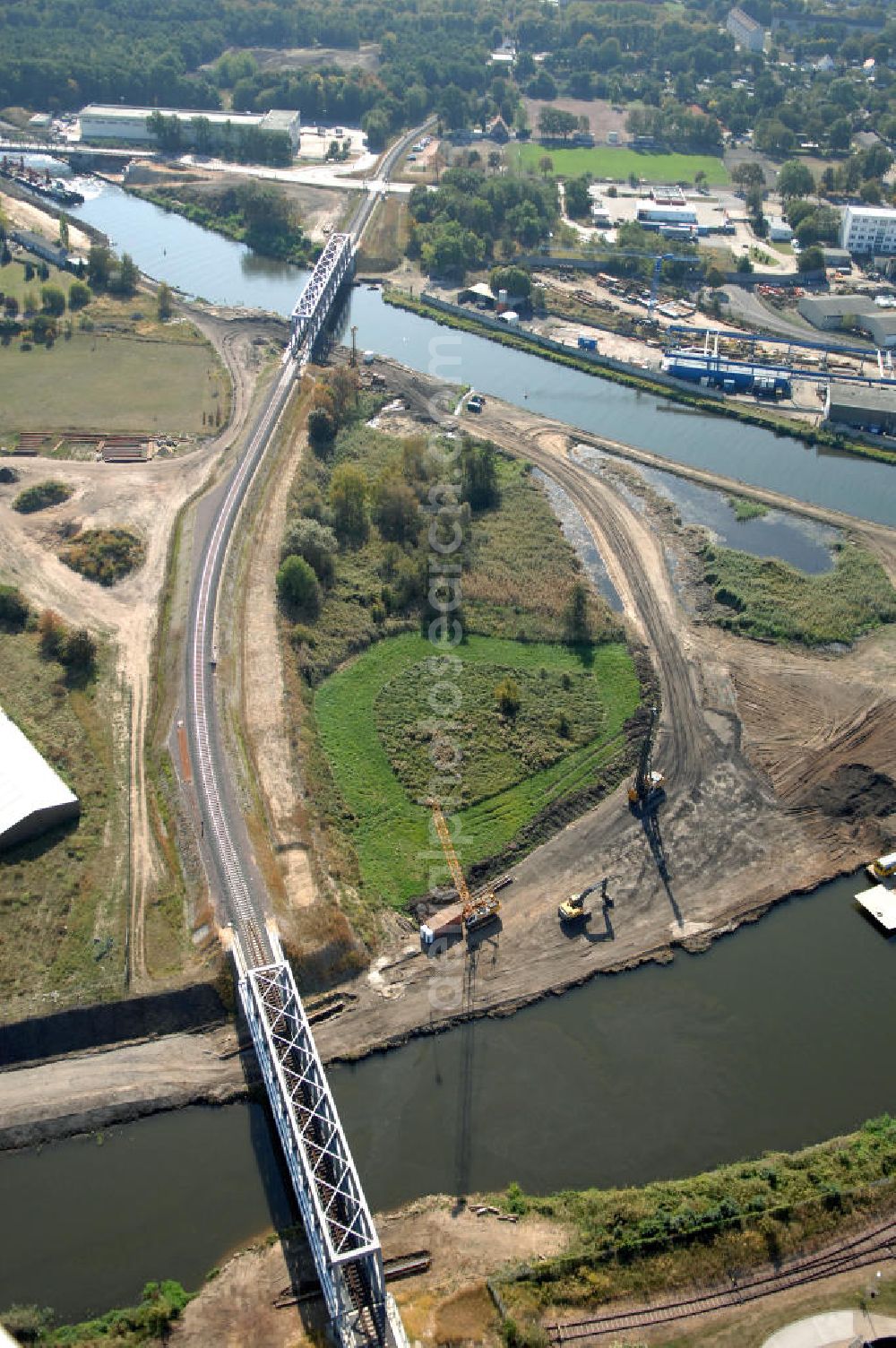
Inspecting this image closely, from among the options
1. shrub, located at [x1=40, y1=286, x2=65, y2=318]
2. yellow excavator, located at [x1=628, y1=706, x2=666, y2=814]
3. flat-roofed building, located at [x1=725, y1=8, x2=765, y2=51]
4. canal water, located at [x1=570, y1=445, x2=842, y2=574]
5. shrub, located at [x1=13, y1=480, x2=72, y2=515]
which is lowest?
yellow excavator, located at [x1=628, y1=706, x2=666, y2=814]

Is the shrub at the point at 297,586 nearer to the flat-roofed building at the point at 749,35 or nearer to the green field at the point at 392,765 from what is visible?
the green field at the point at 392,765

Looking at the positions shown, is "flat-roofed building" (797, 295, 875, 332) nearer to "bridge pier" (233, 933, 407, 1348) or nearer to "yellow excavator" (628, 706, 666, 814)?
"yellow excavator" (628, 706, 666, 814)

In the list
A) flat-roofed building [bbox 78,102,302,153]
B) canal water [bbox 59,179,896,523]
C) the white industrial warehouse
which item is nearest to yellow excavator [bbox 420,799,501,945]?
the white industrial warehouse

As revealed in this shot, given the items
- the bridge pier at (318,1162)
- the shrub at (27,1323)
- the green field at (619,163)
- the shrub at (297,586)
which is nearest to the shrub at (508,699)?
the shrub at (297,586)

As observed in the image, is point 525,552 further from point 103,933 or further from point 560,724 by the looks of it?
point 103,933

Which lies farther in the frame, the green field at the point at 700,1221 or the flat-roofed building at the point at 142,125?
the flat-roofed building at the point at 142,125

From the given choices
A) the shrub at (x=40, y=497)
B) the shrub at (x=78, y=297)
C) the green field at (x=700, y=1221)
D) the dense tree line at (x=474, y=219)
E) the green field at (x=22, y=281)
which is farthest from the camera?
the dense tree line at (x=474, y=219)

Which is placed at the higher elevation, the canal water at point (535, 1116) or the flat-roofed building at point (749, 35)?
the flat-roofed building at point (749, 35)
